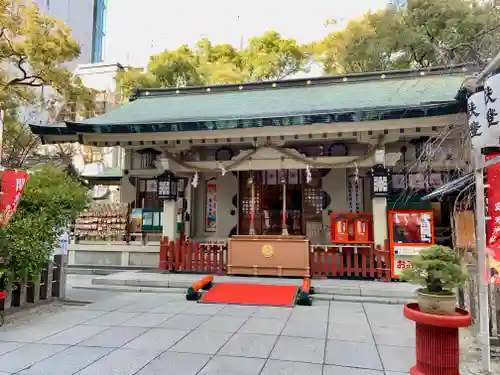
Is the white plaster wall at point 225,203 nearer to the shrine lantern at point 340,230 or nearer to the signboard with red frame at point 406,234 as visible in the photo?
the shrine lantern at point 340,230

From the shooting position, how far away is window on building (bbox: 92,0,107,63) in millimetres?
41750

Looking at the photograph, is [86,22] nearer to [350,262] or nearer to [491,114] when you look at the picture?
[350,262]

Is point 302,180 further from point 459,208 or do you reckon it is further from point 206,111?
point 459,208

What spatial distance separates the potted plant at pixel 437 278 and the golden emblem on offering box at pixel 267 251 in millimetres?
5628

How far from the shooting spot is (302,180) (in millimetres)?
11672

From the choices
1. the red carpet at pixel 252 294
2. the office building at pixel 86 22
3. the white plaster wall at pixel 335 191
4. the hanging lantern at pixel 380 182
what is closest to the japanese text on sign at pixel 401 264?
the hanging lantern at pixel 380 182

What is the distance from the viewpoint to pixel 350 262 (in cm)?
915

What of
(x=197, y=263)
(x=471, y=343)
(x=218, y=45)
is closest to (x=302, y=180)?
(x=197, y=263)

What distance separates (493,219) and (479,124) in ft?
3.56

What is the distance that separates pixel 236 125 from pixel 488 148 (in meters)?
6.13

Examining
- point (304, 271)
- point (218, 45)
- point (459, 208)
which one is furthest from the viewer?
point (218, 45)

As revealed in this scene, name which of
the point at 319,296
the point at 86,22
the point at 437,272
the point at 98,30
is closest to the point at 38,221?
the point at 319,296

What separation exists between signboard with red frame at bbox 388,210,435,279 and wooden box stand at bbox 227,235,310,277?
2083 millimetres

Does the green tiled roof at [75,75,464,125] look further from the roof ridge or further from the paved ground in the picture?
the paved ground
